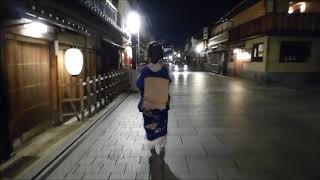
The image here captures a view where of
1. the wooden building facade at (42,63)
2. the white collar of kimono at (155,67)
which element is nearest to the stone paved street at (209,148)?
the wooden building facade at (42,63)

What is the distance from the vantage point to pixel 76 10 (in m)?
12.0

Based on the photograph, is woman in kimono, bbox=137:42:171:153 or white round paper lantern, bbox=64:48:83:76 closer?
woman in kimono, bbox=137:42:171:153

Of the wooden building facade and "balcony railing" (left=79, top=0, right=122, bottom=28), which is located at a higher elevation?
"balcony railing" (left=79, top=0, right=122, bottom=28)

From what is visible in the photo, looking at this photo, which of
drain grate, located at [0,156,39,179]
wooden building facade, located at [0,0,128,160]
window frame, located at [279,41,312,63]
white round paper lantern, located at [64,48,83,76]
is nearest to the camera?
drain grate, located at [0,156,39,179]

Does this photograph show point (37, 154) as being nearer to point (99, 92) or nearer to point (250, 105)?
point (99, 92)

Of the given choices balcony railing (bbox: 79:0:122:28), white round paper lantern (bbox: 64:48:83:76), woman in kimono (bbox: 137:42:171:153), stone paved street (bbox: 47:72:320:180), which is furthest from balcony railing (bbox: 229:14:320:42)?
woman in kimono (bbox: 137:42:171:153)

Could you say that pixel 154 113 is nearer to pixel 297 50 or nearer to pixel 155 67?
pixel 155 67

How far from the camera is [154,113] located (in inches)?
246

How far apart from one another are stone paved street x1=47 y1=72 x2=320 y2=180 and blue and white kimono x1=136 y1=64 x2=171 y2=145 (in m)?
0.63

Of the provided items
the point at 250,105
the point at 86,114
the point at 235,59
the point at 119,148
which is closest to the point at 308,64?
the point at 235,59

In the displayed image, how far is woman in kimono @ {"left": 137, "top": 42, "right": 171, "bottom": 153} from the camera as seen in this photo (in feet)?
20.2

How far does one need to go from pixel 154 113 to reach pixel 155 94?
1.28ft

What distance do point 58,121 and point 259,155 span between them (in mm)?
6441

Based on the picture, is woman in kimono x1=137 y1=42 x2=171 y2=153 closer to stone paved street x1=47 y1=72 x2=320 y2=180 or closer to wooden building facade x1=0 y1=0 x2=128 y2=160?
stone paved street x1=47 y1=72 x2=320 y2=180
